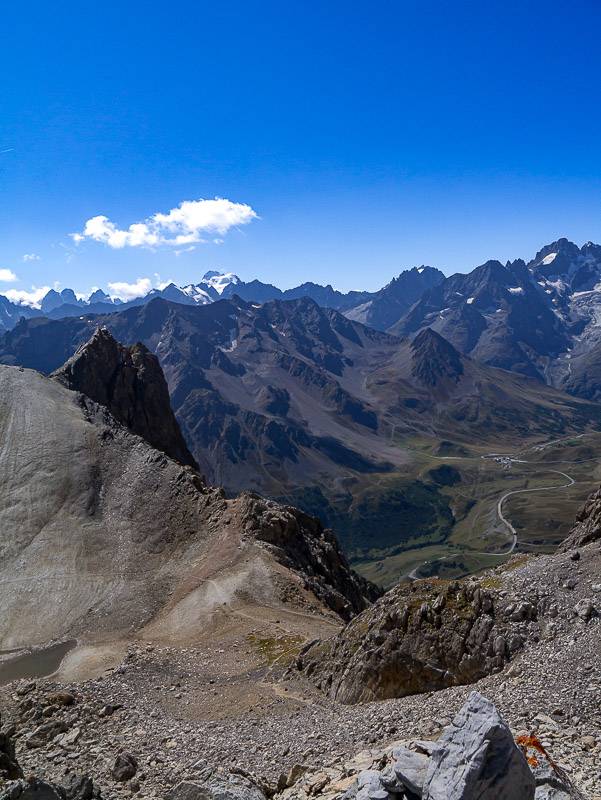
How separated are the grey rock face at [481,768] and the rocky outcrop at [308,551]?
61.9m

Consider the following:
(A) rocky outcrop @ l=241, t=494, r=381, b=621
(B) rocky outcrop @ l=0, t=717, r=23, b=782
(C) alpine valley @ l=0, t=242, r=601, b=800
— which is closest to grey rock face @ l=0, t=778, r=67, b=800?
(C) alpine valley @ l=0, t=242, r=601, b=800

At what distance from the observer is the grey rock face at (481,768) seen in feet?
67.2

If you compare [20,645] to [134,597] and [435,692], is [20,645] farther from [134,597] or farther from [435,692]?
[435,692]

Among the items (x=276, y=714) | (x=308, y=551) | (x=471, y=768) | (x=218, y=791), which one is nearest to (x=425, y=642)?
(x=276, y=714)

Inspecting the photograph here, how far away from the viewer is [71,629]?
84875mm

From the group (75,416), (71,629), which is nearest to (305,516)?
(71,629)

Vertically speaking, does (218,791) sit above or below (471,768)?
below

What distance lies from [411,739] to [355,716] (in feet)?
30.3

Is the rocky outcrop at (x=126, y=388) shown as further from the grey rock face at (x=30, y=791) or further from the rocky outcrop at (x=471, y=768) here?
the rocky outcrop at (x=471, y=768)

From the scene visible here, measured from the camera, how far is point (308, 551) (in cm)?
10344

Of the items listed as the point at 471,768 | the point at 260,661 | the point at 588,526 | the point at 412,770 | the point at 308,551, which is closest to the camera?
the point at 471,768

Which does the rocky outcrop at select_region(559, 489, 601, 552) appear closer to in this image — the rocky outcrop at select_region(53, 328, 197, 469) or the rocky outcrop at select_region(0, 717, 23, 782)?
the rocky outcrop at select_region(0, 717, 23, 782)

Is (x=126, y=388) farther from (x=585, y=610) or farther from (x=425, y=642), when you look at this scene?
(x=585, y=610)

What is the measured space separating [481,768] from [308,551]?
83996 millimetres
